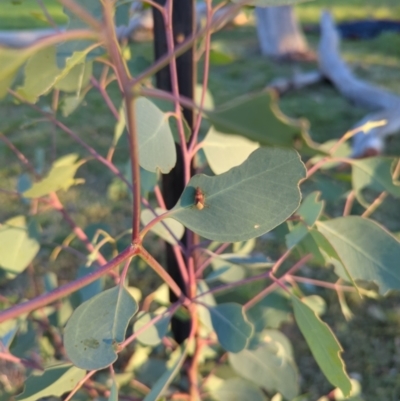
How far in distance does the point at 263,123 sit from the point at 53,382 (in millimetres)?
480

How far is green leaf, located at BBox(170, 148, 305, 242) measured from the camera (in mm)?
446

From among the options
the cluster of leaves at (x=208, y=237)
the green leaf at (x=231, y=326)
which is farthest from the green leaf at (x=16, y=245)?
the green leaf at (x=231, y=326)

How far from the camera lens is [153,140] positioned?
1.76ft

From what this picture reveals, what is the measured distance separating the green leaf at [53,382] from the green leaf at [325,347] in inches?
11.8

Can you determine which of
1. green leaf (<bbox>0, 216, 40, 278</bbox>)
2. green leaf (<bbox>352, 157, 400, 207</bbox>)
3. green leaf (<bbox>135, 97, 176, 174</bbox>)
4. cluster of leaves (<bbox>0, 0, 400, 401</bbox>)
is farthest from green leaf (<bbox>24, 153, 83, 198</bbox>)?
green leaf (<bbox>352, 157, 400, 207</bbox>)

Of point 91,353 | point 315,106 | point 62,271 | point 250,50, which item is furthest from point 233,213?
point 250,50

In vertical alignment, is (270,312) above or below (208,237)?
below

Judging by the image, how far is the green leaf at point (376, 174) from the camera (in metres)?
0.70

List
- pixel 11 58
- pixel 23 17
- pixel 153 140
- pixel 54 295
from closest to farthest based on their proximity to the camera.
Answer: pixel 11 58
pixel 54 295
pixel 153 140
pixel 23 17

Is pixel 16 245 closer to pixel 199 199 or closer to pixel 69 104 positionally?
pixel 69 104

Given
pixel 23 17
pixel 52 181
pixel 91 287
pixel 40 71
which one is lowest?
pixel 23 17

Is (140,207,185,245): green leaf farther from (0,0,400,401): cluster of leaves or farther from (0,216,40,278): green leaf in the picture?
(0,216,40,278): green leaf

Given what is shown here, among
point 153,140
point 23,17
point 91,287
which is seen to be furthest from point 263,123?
point 23,17

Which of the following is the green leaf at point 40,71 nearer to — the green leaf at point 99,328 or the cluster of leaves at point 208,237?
the cluster of leaves at point 208,237
